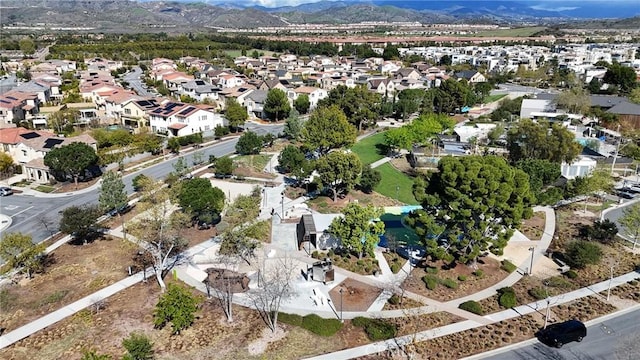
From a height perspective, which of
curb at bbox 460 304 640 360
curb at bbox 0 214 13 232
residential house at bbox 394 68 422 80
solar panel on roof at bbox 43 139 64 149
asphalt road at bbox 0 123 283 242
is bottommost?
curb at bbox 0 214 13 232

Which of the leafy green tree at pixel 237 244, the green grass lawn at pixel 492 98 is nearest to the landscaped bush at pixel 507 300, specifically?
the leafy green tree at pixel 237 244

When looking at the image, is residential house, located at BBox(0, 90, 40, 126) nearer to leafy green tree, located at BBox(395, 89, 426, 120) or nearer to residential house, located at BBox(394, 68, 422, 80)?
leafy green tree, located at BBox(395, 89, 426, 120)

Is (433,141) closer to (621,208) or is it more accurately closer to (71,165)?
(621,208)

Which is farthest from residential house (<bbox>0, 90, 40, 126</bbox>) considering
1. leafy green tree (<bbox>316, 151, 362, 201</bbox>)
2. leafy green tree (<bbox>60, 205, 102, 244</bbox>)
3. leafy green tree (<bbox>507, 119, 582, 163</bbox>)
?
leafy green tree (<bbox>507, 119, 582, 163</bbox>)

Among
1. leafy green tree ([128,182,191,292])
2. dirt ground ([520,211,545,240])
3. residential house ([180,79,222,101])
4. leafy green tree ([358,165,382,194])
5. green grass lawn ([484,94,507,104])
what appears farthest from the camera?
green grass lawn ([484,94,507,104])

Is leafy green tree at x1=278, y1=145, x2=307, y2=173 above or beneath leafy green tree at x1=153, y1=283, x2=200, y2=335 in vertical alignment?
above

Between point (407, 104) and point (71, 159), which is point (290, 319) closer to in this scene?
point (71, 159)

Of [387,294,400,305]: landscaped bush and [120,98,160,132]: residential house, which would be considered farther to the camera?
[120,98,160,132]: residential house

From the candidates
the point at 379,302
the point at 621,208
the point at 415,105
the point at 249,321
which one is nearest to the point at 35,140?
the point at 249,321

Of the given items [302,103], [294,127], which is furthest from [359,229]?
[302,103]
